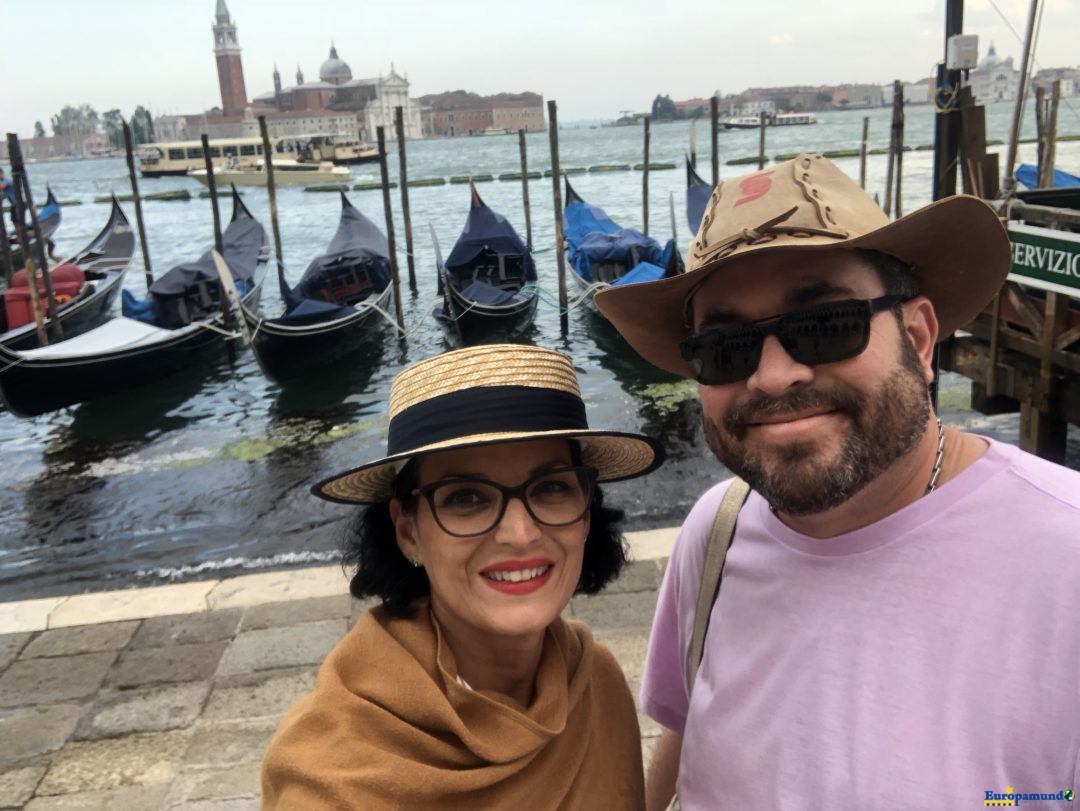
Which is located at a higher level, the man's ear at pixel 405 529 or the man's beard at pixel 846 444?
the man's beard at pixel 846 444

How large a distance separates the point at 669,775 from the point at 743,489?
0.47 meters

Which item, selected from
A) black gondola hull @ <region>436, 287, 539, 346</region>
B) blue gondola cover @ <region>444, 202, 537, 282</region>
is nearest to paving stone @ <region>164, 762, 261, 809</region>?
black gondola hull @ <region>436, 287, 539, 346</region>

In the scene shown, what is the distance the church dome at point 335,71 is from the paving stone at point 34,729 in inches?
4656

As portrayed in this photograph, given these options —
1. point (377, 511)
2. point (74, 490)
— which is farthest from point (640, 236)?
point (377, 511)

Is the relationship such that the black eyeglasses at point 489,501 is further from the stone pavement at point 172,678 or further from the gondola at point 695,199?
the gondola at point 695,199

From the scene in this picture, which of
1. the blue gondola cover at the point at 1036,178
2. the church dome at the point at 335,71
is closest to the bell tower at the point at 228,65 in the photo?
the church dome at the point at 335,71

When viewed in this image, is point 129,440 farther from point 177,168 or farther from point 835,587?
point 177,168

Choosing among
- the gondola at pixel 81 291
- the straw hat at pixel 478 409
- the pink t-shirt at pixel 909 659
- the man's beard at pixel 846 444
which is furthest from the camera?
the gondola at pixel 81 291

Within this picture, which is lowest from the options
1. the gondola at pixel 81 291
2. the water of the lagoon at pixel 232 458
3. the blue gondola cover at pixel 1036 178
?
the water of the lagoon at pixel 232 458

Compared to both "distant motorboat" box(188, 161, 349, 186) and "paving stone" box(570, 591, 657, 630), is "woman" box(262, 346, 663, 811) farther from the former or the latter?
"distant motorboat" box(188, 161, 349, 186)

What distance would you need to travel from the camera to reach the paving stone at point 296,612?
10.9ft

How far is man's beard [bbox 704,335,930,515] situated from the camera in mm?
992

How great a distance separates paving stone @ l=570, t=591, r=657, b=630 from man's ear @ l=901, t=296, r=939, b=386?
81.9 inches

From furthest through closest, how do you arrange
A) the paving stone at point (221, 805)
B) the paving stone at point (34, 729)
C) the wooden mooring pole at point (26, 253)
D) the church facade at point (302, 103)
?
1. the church facade at point (302, 103)
2. the wooden mooring pole at point (26, 253)
3. the paving stone at point (34, 729)
4. the paving stone at point (221, 805)
